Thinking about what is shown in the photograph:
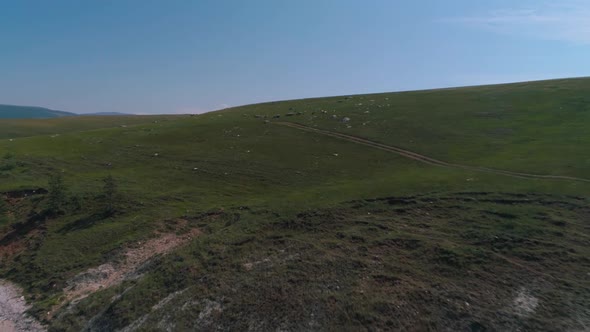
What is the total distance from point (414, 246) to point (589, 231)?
11274mm

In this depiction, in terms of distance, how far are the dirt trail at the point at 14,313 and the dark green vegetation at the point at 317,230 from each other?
629 millimetres

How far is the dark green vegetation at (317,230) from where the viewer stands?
56.2 ft

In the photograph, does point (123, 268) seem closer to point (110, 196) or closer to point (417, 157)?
point (110, 196)

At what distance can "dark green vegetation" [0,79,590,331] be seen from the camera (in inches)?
674

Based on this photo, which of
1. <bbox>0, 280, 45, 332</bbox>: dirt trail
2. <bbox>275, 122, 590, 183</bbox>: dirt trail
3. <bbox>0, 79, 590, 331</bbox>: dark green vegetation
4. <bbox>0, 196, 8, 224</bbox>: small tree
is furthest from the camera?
<bbox>275, 122, 590, 183</bbox>: dirt trail

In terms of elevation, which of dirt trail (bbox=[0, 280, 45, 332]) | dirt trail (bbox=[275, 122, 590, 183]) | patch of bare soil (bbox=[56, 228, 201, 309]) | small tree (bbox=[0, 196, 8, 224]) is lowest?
dirt trail (bbox=[0, 280, 45, 332])

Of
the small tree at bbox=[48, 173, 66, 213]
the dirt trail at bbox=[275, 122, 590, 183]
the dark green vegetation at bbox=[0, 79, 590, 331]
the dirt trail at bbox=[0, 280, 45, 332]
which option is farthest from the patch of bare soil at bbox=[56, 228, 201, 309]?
the dirt trail at bbox=[275, 122, 590, 183]

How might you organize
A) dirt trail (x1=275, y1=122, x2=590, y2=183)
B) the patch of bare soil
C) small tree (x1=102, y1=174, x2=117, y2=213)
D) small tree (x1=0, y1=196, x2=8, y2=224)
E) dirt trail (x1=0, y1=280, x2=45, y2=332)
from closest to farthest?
dirt trail (x1=0, y1=280, x2=45, y2=332) < the patch of bare soil < small tree (x1=0, y1=196, x2=8, y2=224) < small tree (x1=102, y1=174, x2=117, y2=213) < dirt trail (x1=275, y1=122, x2=590, y2=183)

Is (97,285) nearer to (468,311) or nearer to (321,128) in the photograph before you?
(468,311)

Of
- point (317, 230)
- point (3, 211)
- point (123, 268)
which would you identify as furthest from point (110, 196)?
point (317, 230)

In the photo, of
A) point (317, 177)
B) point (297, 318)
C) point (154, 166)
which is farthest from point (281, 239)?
point (154, 166)

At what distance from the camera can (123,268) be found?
22969mm

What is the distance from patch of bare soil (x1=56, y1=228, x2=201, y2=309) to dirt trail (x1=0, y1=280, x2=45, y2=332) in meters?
1.86

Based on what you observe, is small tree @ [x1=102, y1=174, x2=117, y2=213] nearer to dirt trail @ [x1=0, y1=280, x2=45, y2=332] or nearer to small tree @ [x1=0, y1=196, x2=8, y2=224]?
small tree @ [x1=0, y1=196, x2=8, y2=224]
